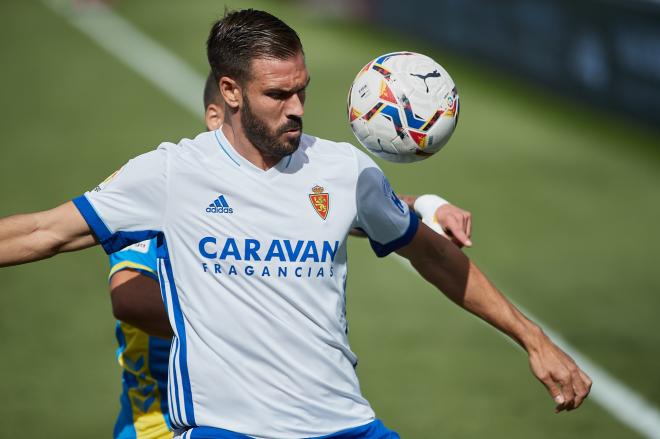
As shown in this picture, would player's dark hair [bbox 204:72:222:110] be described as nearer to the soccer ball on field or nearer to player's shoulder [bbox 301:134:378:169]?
the soccer ball on field

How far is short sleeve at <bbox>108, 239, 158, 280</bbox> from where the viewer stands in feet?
18.3

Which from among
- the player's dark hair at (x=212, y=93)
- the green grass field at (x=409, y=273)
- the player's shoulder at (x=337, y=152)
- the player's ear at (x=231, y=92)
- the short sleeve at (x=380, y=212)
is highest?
the player's ear at (x=231, y=92)

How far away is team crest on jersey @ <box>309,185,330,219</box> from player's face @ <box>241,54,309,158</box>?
Result: 228 mm

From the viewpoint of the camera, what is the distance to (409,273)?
1126cm

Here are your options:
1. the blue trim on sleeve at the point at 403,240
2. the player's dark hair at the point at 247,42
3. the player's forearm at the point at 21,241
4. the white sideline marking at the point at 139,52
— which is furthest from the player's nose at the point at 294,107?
the white sideline marking at the point at 139,52

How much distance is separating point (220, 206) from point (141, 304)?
854 mm

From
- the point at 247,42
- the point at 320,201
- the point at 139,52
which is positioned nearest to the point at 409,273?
the point at 320,201

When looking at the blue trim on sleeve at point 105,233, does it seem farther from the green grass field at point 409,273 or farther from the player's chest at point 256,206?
the green grass field at point 409,273

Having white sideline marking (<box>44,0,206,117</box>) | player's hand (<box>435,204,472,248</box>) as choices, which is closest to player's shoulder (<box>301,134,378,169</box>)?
player's hand (<box>435,204,472,248</box>)

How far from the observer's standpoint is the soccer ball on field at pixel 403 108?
5.27 metres

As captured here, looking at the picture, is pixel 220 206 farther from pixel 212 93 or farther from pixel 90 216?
pixel 212 93

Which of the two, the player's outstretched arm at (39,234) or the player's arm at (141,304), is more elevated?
the player's outstretched arm at (39,234)

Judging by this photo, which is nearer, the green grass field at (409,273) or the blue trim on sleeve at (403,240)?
the blue trim on sleeve at (403,240)

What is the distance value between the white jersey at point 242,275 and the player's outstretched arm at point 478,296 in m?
0.45
